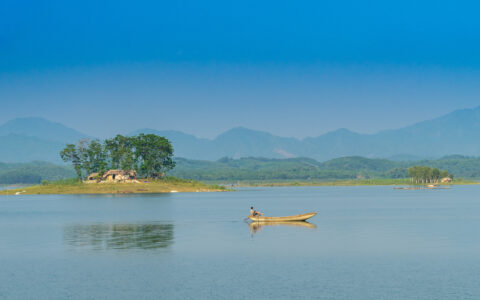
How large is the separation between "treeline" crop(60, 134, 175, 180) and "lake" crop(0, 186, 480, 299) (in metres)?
108

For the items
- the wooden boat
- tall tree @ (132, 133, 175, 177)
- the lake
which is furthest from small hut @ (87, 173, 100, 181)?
the wooden boat

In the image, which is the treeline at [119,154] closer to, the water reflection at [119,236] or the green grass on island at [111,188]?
the green grass on island at [111,188]

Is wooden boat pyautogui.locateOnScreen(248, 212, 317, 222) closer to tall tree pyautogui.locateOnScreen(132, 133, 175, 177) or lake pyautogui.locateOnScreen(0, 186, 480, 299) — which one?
lake pyautogui.locateOnScreen(0, 186, 480, 299)

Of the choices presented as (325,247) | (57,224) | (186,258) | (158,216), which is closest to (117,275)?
(186,258)

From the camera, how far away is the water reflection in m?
55.1

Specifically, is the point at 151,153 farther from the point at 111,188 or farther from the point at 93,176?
the point at 93,176

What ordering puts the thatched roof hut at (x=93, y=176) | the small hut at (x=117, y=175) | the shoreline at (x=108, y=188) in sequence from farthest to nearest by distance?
the thatched roof hut at (x=93, y=176), the small hut at (x=117, y=175), the shoreline at (x=108, y=188)

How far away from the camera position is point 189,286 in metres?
36.6

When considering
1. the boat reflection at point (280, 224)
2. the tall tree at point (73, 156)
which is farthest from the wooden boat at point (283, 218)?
the tall tree at point (73, 156)

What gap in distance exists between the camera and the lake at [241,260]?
35.3 meters

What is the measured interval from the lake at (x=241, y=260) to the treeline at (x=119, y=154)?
108 meters

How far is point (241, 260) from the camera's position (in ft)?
150

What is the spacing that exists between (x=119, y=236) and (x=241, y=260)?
21521mm

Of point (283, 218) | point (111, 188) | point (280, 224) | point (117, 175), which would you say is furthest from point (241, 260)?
point (117, 175)
